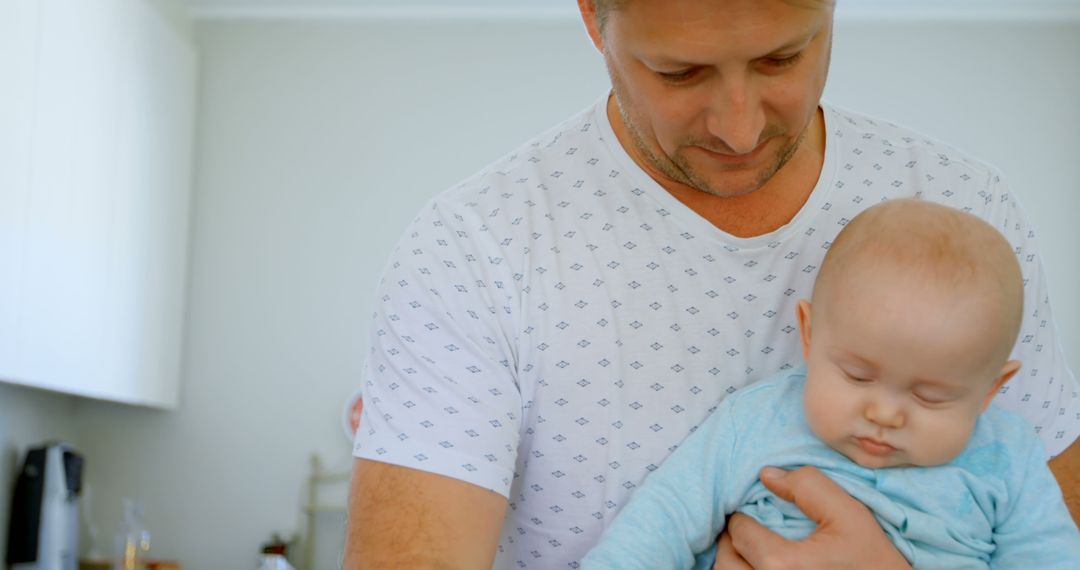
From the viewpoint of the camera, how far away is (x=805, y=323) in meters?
1.28

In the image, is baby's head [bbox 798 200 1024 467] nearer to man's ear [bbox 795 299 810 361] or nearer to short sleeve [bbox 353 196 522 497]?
man's ear [bbox 795 299 810 361]

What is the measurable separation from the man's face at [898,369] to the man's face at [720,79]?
0.52 ft

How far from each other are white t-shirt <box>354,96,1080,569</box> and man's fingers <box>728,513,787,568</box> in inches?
4.1

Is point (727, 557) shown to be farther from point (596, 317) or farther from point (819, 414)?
point (596, 317)

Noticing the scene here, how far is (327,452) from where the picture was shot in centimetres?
511

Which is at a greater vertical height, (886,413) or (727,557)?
(886,413)

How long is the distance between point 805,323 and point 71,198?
3162mm

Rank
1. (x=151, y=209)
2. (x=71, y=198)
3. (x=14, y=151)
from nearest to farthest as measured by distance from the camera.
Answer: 1. (x=14, y=151)
2. (x=71, y=198)
3. (x=151, y=209)

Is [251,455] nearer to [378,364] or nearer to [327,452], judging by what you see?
[327,452]

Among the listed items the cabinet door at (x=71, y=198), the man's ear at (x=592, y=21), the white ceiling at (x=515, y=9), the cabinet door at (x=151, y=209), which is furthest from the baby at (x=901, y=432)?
the white ceiling at (x=515, y=9)

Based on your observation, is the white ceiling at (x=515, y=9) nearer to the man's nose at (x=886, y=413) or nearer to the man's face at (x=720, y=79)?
the man's face at (x=720, y=79)

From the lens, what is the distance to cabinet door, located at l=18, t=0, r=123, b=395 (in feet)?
12.2

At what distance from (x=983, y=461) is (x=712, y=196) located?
1.24 feet

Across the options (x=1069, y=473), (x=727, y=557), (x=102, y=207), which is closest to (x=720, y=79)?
(x=727, y=557)
